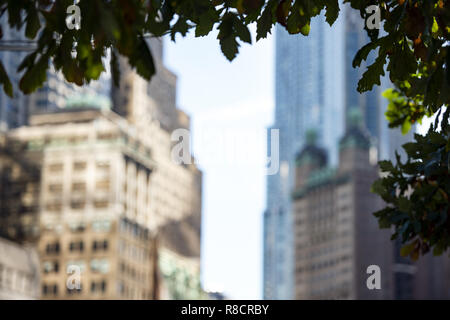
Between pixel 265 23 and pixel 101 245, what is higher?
pixel 101 245

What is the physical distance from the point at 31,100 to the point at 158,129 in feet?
80.9

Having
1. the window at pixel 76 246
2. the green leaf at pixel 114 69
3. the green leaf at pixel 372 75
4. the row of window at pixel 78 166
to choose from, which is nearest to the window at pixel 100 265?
the window at pixel 76 246

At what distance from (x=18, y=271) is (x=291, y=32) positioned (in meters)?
150

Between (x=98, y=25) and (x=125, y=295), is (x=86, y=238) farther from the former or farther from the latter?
(x=98, y=25)

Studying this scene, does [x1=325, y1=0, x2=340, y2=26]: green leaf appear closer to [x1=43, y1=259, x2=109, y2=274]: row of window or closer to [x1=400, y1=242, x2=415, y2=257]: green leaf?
[x1=400, y1=242, x2=415, y2=257]: green leaf

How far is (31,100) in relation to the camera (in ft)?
600

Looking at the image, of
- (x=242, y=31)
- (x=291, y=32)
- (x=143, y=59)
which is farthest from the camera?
(x=291, y=32)

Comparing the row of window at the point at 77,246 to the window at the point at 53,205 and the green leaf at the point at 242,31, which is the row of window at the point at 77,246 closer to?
the window at the point at 53,205

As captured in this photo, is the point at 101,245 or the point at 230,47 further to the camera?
the point at 101,245

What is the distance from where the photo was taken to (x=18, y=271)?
15462 cm

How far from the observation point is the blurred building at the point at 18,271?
481 feet

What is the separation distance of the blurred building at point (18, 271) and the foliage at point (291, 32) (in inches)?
5212

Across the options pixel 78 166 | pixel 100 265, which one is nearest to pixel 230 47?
pixel 100 265

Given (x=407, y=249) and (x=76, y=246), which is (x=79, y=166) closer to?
(x=76, y=246)
